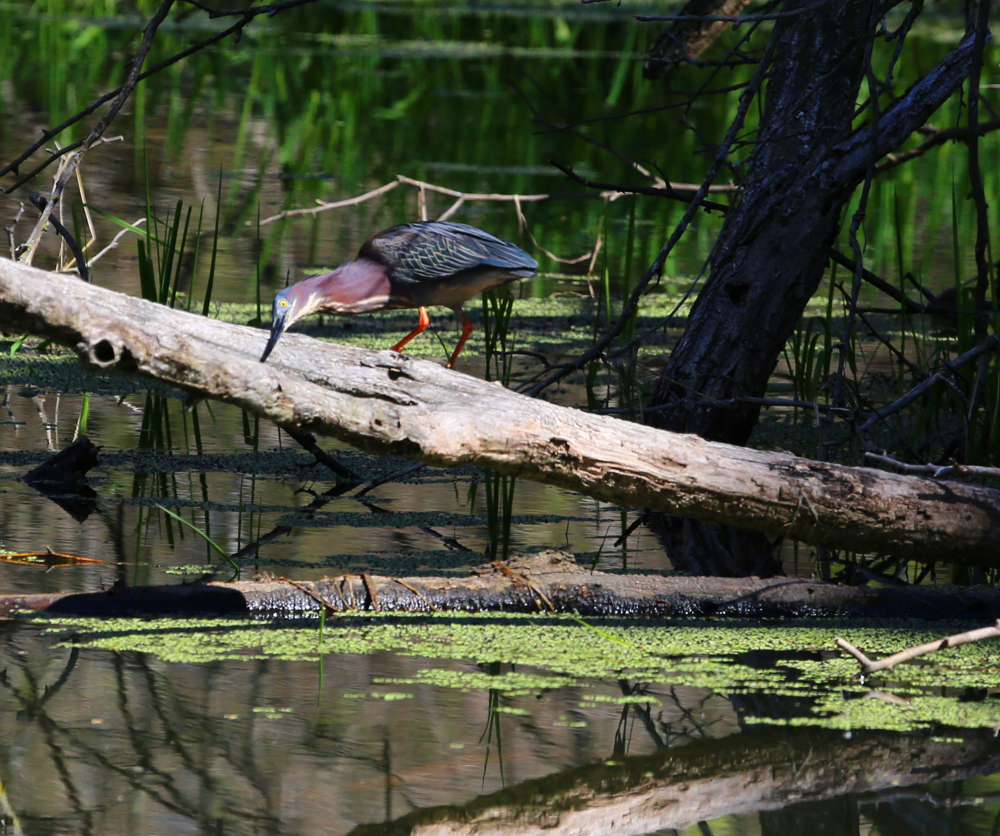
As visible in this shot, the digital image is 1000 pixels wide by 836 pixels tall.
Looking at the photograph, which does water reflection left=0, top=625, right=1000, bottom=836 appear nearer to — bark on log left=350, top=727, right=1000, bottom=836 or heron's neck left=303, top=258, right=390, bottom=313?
bark on log left=350, top=727, right=1000, bottom=836

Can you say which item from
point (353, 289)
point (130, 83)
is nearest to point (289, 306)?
point (130, 83)

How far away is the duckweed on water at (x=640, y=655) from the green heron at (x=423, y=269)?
4.04ft

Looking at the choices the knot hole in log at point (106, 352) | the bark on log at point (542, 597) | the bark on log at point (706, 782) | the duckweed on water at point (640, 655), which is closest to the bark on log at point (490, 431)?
the knot hole in log at point (106, 352)

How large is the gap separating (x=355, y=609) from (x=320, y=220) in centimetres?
485

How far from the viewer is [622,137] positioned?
10.2 meters

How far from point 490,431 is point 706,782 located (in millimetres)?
662

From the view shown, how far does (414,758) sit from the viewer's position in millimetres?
2127

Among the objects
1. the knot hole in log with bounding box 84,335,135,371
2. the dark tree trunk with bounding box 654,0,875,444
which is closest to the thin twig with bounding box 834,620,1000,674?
the knot hole in log with bounding box 84,335,135,371

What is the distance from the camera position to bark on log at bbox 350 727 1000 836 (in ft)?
6.42

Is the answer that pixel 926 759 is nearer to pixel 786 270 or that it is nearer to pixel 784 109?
pixel 786 270

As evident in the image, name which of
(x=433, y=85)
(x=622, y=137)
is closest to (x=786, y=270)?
(x=622, y=137)

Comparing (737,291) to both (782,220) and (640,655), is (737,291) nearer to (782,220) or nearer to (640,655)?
(782,220)

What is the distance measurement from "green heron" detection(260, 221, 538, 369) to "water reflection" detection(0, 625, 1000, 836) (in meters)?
1.49

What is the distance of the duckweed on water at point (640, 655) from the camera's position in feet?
7.91
